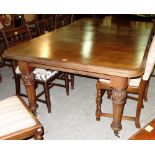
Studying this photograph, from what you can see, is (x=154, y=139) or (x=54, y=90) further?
(x=54, y=90)

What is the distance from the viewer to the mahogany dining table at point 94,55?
69.8 inches

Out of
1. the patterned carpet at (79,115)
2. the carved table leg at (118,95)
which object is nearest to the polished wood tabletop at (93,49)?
the carved table leg at (118,95)

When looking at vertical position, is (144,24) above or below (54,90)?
above

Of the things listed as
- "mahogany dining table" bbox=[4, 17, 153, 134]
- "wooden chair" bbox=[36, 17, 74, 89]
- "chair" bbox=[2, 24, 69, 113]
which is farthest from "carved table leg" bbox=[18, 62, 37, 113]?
"wooden chair" bbox=[36, 17, 74, 89]

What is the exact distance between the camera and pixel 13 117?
65.9 inches

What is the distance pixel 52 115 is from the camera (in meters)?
2.53

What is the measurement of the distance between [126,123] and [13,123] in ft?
4.18

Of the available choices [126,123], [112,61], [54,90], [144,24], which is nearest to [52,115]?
[54,90]

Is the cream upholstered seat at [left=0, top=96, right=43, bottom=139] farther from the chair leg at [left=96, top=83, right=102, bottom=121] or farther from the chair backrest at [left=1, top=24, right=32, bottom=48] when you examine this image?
the chair backrest at [left=1, top=24, right=32, bottom=48]
